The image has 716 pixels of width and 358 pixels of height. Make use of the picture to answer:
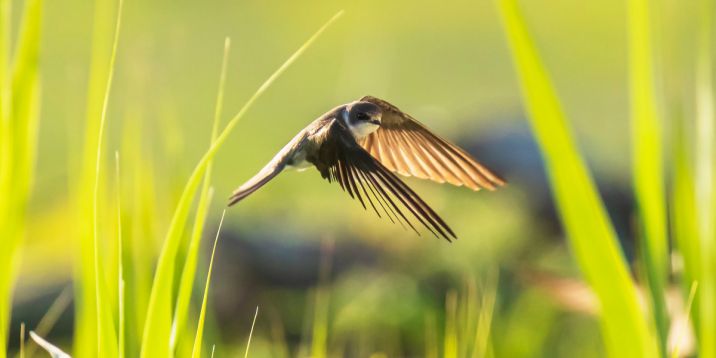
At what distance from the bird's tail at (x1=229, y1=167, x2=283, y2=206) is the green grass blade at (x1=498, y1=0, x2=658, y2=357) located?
165 millimetres

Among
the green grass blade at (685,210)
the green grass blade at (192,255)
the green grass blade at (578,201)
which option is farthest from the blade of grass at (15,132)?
the green grass blade at (685,210)

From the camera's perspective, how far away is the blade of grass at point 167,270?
53 centimetres

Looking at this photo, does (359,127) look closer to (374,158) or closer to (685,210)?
(374,158)

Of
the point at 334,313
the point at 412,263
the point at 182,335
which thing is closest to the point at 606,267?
the point at 182,335

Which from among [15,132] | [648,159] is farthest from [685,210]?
[15,132]

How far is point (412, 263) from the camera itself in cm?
263

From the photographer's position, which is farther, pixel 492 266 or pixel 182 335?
pixel 492 266

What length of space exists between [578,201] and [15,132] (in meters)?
0.49

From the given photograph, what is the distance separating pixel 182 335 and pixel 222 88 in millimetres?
185

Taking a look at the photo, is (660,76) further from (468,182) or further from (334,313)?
(334,313)

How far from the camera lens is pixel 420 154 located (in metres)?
0.77

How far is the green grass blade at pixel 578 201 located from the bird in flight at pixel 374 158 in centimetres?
7

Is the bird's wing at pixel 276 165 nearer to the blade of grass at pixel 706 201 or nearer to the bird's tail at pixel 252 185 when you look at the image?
the bird's tail at pixel 252 185

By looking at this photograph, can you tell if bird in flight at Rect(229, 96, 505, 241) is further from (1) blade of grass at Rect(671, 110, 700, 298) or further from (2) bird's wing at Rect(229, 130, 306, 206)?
(1) blade of grass at Rect(671, 110, 700, 298)
